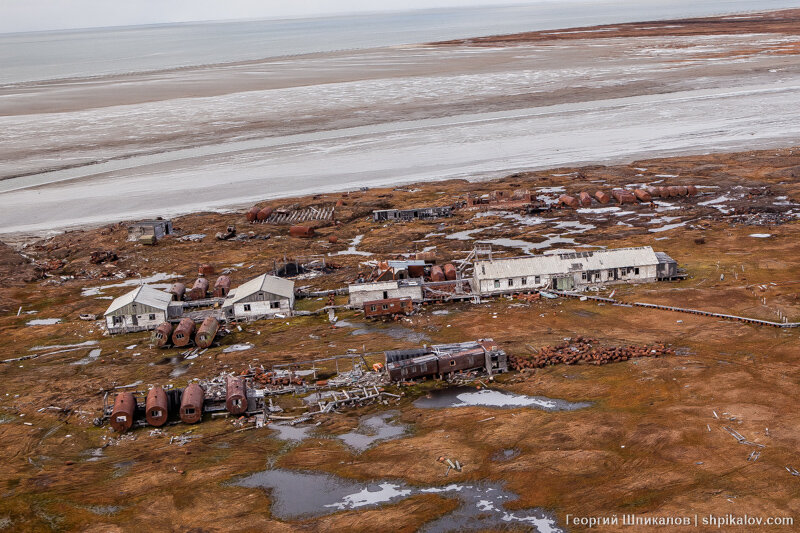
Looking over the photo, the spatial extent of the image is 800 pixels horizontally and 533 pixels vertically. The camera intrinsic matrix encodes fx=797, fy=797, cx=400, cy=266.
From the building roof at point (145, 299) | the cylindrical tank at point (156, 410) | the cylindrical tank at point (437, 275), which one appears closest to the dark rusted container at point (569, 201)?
the cylindrical tank at point (437, 275)

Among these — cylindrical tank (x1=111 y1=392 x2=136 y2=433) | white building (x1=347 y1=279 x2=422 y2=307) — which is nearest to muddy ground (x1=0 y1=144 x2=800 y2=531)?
cylindrical tank (x1=111 y1=392 x2=136 y2=433)

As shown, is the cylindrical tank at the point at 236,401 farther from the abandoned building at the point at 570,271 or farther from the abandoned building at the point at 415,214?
the abandoned building at the point at 415,214

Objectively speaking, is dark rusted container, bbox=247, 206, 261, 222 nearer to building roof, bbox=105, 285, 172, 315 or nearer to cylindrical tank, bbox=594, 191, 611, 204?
building roof, bbox=105, 285, 172, 315

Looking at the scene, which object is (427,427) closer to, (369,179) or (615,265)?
(615,265)

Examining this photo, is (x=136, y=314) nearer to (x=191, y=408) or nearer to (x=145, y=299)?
(x=145, y=299)

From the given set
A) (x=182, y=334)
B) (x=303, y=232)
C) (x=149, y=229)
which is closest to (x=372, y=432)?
(x=182, y=334)

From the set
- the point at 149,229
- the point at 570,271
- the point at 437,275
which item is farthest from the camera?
the point at 149,229

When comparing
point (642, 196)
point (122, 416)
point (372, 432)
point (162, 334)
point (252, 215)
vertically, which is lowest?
point (372, 432)
